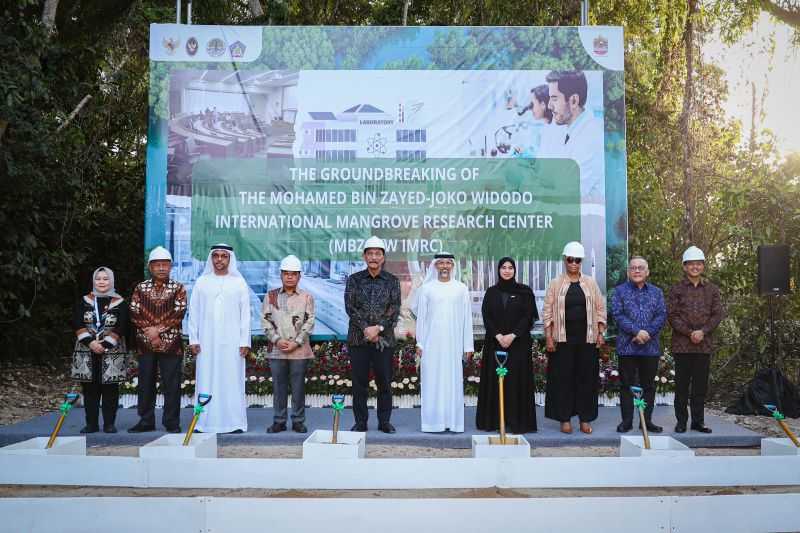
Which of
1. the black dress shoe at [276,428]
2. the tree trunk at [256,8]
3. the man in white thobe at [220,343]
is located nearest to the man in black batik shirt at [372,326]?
the black dress shoe at [276,428]

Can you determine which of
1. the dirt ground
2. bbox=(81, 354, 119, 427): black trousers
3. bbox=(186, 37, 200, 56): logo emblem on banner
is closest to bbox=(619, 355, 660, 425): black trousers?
the dirt ground

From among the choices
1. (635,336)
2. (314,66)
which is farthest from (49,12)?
(635,336)

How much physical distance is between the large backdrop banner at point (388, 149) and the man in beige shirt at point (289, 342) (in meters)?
1.51

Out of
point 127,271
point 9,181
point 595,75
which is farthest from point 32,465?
point 127,271

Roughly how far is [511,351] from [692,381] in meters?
1.29

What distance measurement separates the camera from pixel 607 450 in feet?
16.7

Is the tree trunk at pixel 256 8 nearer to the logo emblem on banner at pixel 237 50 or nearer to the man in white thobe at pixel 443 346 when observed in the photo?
the logo emblem on banner at pixel 237 50

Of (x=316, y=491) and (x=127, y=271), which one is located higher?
(x=127, y=271)

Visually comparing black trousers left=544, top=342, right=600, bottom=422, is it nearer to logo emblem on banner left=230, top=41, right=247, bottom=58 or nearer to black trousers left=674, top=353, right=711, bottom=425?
black trousers left=674, top=353, right=711, bottom=425

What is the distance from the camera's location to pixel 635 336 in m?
5.27

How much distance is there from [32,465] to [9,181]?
4.14m

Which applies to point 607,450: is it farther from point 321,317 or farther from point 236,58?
point 236,58

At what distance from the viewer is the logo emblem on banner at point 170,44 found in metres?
7.03

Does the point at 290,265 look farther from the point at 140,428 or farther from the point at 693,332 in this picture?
the point at 693,332
